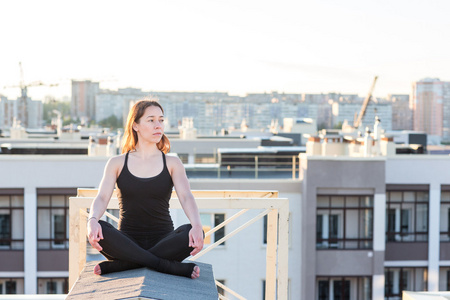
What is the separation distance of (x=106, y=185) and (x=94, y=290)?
31.0 inches

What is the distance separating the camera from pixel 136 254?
412cm

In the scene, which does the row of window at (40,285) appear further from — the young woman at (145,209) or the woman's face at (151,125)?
the woman's face at (151,125)

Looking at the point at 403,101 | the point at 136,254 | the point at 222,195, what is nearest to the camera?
the point at 136,254

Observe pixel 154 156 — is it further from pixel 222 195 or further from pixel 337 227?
pixel 337 227

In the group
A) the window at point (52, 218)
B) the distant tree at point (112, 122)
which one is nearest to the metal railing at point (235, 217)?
the window at point (52, 218)

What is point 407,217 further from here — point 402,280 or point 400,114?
point 400,114

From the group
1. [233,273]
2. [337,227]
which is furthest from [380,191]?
[233,273]

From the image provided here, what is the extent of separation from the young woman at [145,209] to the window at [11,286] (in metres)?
15.1

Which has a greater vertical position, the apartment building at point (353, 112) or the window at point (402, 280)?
the apartment building at point (353, 112)

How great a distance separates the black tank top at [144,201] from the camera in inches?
169

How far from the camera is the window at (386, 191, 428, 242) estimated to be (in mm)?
19719

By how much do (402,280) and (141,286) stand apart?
1762cm

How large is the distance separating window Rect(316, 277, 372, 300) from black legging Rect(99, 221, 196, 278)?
603 inches

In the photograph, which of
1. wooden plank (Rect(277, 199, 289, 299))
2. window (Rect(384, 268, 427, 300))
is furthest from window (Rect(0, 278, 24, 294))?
wooden plank (Rect(277, 199, 289, 299))
